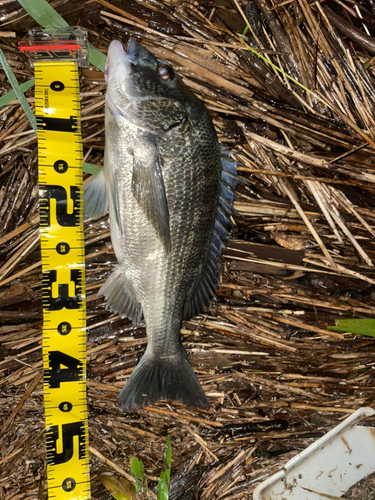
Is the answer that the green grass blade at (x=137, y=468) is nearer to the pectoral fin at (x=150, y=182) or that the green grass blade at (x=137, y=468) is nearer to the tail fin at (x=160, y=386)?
the tail fin at (x=160, y=386)

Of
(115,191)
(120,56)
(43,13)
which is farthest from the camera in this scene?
(43,13)

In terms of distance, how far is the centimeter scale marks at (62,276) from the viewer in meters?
2.30

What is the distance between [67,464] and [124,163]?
7.04 feet

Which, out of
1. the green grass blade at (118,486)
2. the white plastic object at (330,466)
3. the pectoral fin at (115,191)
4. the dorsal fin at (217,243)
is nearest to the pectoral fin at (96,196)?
the pectoral fin at (115,191)

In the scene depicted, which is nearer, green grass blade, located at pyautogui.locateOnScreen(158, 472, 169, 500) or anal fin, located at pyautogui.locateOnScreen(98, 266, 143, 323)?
anal fin, located at pyautogui.locateOnScreen(98, 266, 143, 323)

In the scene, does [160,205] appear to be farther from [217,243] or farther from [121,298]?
[121,298]

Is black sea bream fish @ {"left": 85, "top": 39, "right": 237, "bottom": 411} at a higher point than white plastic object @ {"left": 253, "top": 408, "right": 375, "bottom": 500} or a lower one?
higher

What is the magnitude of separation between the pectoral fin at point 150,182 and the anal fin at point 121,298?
62cm

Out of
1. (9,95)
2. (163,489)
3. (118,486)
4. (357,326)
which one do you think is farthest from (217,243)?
(118,486)

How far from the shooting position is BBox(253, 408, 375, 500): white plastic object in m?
2.85

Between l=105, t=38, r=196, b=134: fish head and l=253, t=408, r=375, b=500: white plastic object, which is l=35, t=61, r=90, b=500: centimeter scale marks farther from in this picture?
l=253, t=408, r=375, b=500: white plastic object

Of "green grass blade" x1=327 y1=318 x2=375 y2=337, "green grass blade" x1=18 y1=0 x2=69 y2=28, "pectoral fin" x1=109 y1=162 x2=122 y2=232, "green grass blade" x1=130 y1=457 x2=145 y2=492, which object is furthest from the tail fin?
"green grass blade" x1=18 y1=0 x2=69 y2=28

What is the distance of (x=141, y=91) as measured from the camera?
6.30ft

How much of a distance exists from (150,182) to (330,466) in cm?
301
